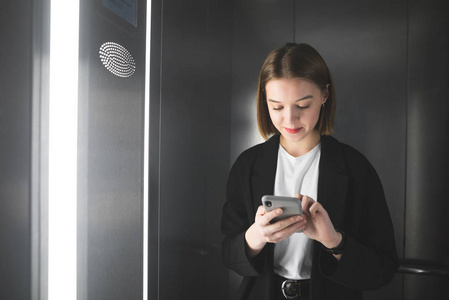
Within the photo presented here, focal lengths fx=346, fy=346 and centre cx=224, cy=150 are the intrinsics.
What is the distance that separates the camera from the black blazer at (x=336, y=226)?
1287 mm

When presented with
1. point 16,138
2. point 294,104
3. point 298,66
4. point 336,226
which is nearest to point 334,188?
point 336,226

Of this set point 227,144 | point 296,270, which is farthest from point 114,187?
point 227,144

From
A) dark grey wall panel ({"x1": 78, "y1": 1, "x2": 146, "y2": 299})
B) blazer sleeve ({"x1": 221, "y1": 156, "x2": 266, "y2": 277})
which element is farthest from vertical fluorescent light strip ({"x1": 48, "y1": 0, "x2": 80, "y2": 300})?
blazer sleeve ({"x1": 221, "y1": 156, "x2": 266, "y2": 277})

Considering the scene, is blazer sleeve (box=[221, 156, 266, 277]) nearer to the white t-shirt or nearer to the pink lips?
the white t-shirt

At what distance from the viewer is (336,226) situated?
4.50 ft

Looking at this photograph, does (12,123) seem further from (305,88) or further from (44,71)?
(305,88)

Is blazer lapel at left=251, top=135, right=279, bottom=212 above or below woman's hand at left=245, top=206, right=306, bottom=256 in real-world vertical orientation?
above

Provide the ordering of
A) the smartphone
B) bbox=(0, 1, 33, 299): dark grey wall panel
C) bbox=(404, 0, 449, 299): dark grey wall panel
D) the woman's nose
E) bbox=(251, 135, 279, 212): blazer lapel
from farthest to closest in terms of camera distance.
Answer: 1. bbox=(404, 0, 449, 299): dark grey wall panel
2. bbox=(251, 135, 279, 212): blazer lapel
3. the woman's nose
4. the smartphone
5. bbox=(0, 1, 33, 299): dark grey wall panel

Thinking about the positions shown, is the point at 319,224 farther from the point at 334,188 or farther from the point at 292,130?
the point at 292,130

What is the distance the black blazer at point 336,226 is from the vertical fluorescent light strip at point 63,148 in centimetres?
62

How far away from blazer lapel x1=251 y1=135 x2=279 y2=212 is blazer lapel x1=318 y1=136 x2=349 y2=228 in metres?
0.20

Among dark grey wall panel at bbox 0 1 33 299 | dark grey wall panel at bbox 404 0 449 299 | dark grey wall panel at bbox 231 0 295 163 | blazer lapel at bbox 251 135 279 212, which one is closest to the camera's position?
dark grey wall panel at bbox 0 1 33 299

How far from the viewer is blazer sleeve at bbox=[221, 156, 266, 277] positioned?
1.37 m

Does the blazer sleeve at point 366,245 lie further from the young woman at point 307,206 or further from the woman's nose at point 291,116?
the woman's nose at point 291,116
